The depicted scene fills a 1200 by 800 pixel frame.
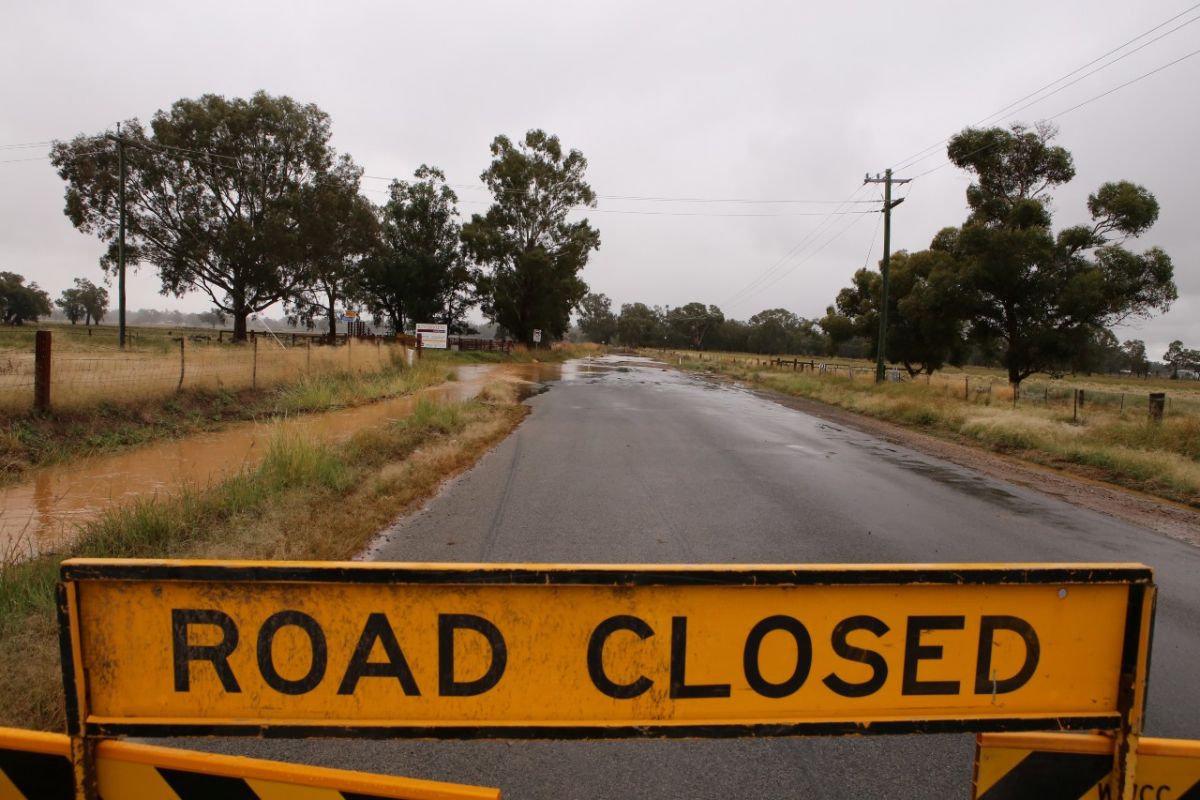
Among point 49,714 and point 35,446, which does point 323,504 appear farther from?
point 35,446

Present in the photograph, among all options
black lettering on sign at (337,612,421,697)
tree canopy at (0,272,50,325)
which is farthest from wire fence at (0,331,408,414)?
tree canopy at (0,272,50,325)

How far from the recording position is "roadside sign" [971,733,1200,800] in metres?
2.15

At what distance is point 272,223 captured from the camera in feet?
138

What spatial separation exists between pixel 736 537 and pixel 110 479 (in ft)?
25.2

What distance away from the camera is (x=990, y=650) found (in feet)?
7.16

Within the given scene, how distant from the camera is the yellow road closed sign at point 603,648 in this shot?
2.06 m

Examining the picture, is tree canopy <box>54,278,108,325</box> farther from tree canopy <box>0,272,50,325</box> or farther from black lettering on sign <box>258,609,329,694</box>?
black lettering on sign <box>258,609,329,694</box>

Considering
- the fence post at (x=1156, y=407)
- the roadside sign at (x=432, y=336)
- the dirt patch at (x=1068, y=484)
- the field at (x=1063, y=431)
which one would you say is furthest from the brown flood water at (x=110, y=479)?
the roadside sign at (x=432, y=336)

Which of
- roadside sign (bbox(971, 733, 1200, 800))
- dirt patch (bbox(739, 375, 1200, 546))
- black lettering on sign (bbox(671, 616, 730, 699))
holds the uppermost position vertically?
black lettering on sign (bbox(671, 616, 730, 699))

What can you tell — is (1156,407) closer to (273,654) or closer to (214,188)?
(273,654)

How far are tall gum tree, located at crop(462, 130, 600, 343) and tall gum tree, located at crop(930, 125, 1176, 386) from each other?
34.1m

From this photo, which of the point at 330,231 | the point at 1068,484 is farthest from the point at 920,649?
the point at 330,231

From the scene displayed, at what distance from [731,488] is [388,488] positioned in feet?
13.8

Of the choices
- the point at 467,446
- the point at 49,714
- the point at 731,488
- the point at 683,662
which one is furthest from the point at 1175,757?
the point at 467,446
